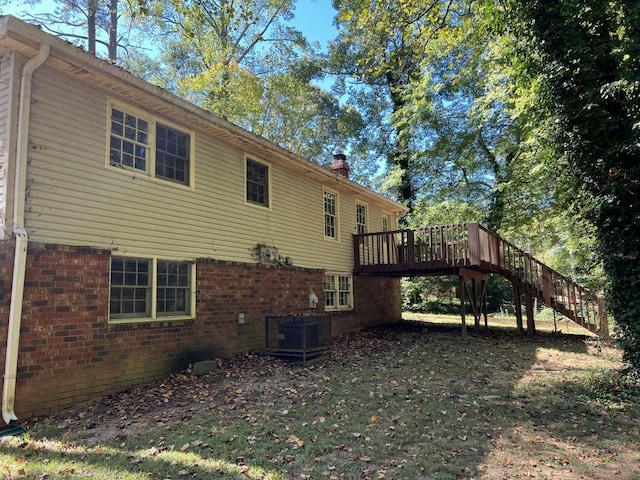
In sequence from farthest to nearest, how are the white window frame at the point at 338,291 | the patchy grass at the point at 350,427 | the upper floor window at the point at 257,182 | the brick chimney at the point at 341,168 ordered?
1. the brick chimney at the point at 341,168
2. the white window frame at the point at 338,291
3. the upper floor window at the point at 257,182
4. the patchy grass at the point at 350,427

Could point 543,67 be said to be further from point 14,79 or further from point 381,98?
point 381,98

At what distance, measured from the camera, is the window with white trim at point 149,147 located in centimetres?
719

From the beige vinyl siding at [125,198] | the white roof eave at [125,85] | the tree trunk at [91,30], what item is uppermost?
the tree trunk at [91,30]

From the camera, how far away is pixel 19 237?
5496 mm

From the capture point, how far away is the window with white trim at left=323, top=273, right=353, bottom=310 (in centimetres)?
1304

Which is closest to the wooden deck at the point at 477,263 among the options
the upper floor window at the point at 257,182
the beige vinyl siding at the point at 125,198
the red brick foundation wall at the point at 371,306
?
the red brick foundation wall at the point at 371,306

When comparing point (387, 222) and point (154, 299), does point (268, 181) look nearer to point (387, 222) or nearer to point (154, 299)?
point (154, 299)

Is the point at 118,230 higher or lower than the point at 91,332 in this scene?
higher

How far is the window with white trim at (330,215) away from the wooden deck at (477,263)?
1321mm

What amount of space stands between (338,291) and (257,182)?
4969mm

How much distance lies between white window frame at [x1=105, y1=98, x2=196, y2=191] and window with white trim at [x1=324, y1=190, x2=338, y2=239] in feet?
18.2

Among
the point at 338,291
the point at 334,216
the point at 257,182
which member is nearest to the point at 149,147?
the point at 257,182

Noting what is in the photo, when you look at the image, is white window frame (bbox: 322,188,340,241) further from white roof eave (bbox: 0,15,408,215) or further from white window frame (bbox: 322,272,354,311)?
white roof eave (bbox: 0,15,408,215)

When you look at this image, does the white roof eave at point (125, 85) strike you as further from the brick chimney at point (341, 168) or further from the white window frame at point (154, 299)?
the brick chimney at point (341, 168)
